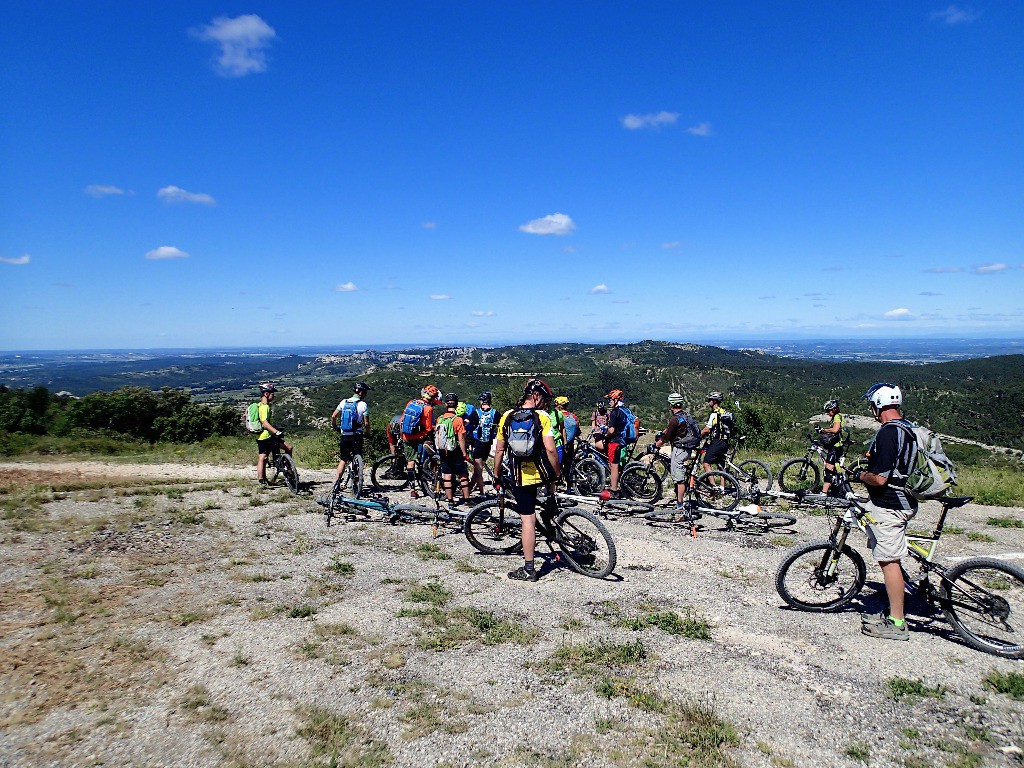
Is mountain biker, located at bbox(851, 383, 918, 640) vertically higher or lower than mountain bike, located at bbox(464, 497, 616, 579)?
higher

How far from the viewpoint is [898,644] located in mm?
4891

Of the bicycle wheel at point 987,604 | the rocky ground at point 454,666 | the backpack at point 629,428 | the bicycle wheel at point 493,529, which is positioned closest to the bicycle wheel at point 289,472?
the rocky ground at point 454,666

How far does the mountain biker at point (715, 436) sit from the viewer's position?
9680 mm

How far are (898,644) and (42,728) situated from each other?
7.17 meters

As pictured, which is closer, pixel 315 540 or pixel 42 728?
pixel 42 728

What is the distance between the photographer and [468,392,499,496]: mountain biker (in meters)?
10.0

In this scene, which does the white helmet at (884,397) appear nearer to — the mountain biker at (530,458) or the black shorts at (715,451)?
the mountain biker at (530,458)

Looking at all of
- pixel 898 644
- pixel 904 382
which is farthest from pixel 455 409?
pixel 904 382

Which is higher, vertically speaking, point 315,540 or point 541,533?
point 541,533

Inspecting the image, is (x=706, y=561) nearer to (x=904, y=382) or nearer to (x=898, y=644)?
(x=898, y=644)

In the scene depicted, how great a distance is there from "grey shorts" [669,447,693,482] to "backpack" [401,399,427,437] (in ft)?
16.1

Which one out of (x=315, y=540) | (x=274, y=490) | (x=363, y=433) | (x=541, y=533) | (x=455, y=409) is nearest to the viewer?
(x=541, y=533)

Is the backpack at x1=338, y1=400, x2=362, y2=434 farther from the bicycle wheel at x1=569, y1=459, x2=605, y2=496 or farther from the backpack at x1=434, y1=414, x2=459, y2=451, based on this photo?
the bicycle wheel at x1=569, y1=459, x2=605, y2=496

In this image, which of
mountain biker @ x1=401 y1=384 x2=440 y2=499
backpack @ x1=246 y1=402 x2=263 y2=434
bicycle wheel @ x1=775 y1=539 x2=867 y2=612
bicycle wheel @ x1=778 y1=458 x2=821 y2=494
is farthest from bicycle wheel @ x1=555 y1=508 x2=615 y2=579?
backpack @ x1=246 y1=402 x2=263 y2=434
